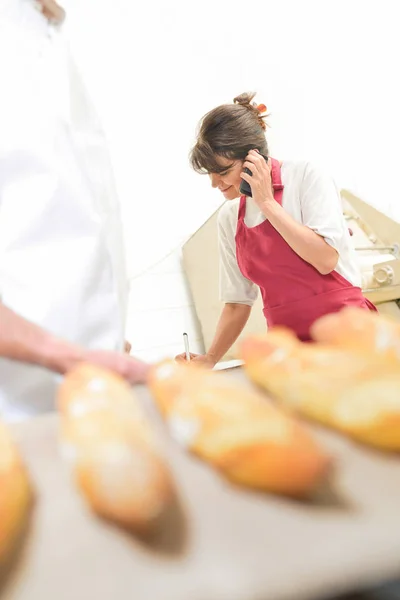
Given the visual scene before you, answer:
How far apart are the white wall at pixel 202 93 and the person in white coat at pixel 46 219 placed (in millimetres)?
1058

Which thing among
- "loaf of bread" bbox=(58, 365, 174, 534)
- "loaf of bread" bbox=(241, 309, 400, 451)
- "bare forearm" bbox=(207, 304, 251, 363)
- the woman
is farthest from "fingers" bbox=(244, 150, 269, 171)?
"loaf of bread" bbox=(58, 365, 174, 534)

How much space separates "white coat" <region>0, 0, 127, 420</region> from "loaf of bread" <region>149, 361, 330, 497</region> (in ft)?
0.88

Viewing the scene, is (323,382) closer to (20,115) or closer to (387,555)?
(387,555)

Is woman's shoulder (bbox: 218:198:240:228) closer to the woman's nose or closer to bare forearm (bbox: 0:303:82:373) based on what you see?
the woman's nose

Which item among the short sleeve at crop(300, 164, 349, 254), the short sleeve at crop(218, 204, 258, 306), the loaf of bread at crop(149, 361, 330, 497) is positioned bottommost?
the short sleeve at crop(218, 204, 258, 306)

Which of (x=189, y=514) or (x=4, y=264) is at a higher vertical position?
(x=189, y=514)

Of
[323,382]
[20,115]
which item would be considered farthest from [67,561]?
[20,115]

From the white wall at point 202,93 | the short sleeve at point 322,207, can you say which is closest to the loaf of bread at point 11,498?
the short sleeve at point 322,207

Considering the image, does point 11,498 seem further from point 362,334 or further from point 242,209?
point 242,209

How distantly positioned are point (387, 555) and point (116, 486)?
97 millimetres

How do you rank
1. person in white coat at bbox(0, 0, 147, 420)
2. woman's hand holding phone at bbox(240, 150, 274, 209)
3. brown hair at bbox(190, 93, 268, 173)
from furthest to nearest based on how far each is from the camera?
brown hair at bbox(190, 93, 268, 173)
woman's hand holding phone at bbox(240, 150, 274, 209)
person in white coat at bbox(0, 0, 147, 420)

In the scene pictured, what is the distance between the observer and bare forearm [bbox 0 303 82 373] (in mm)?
324

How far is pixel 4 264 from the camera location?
1.65 ft

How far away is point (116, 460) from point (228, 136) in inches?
35.7
